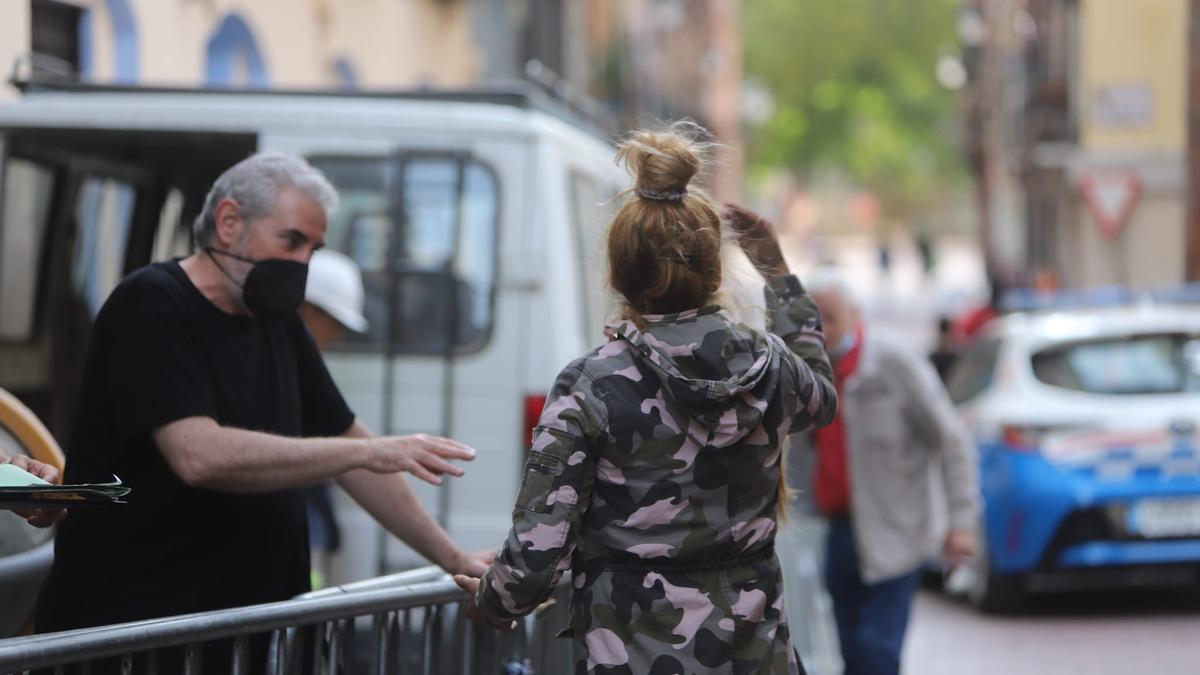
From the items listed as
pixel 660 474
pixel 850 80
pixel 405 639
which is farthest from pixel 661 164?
pixel 850 80

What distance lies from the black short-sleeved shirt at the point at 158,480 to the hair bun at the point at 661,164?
105 centimetres

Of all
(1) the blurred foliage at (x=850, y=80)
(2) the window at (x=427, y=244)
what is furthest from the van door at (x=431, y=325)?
(1) the blurred foliage at (x=850, y=80)

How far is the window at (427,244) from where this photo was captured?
684 cm

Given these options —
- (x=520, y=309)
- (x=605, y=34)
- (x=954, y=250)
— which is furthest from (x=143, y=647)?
(x=954, y=250)

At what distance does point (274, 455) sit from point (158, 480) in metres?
0.25

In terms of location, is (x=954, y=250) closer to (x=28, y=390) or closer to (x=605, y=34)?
(x=605, y=34)

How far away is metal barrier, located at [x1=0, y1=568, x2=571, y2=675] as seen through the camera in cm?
345

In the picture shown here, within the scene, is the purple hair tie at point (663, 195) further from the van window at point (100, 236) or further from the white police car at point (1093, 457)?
the white police car at point (1093, 457)

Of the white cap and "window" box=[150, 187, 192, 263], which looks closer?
the white cap

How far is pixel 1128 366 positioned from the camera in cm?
1082

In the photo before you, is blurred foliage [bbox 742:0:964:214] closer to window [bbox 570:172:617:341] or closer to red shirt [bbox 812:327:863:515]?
window [bbox 570:172:617:341]

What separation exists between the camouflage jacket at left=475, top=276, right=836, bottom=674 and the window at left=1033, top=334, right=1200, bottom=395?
7564 mm

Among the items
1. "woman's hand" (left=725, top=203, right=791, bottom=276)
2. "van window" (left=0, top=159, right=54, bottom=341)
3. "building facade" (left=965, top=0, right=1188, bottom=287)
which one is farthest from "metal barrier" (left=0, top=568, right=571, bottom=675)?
"building facade" (left=965, top=0, right=1188, bottom=287)

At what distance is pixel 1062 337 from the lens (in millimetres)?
11094
